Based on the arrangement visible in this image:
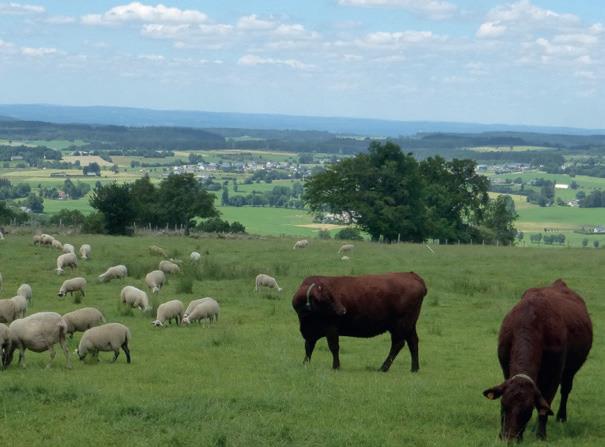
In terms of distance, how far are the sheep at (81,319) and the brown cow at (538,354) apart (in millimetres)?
11439

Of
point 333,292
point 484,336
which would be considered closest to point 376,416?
point 333,292

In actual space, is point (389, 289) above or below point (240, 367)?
above

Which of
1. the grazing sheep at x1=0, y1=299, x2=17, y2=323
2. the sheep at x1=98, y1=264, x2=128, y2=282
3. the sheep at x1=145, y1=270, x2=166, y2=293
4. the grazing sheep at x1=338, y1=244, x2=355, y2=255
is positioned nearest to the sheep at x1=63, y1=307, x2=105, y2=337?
the grazing sheep at x1=0, y1=299, x2=17, y2=323

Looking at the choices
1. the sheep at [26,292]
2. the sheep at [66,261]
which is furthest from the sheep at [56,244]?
the sheep at [26,292]

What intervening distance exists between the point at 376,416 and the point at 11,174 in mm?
196300

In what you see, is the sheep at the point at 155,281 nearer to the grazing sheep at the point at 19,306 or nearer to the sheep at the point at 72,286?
the sheep at the point at 72,286

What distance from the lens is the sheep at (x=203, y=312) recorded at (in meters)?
25.8

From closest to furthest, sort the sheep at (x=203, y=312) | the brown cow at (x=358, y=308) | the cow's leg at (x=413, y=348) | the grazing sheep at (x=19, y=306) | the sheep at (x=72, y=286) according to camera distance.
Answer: the brown cow at (x=358, y=308) → the cow's leg at (x=413, y=348) → the grazing sheep at (x=19, y=306) → the sheep at (x=203, y=312) → the sheep at (x=72, y=286)

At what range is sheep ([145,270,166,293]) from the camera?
32.4 m

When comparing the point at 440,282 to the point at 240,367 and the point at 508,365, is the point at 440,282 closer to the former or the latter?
the point at 240,367

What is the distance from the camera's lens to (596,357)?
22.2 m

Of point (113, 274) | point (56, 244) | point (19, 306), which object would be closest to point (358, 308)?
point (19, 306)

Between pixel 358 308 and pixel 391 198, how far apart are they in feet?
180

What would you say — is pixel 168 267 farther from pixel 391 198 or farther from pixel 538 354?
pixel 391 198
